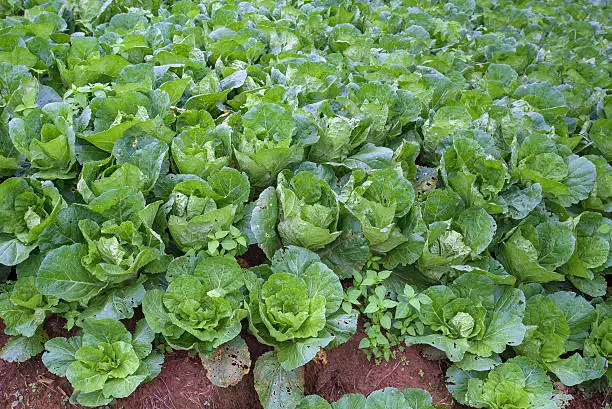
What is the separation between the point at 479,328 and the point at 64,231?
238 cm

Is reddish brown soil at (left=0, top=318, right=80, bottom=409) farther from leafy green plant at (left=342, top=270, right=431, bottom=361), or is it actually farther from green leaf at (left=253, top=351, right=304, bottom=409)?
leafy green plant at (left=342, top=270, right=431, bottom=361)

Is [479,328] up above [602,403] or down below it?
above

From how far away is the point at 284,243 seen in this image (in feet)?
9.90

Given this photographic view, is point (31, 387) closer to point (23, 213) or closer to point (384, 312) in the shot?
point (23, 213)

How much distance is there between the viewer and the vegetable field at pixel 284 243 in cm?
262

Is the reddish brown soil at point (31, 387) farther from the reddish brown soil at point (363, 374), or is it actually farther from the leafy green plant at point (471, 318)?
the leafy green plant at point (471, 318)

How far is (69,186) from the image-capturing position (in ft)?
10.4

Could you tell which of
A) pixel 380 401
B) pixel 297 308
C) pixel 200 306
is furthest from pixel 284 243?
pixel 380 401

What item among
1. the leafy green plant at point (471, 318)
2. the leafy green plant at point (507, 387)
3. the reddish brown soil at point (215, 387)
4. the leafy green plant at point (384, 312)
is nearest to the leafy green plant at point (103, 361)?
the reddish brown soil at point (215, 387)

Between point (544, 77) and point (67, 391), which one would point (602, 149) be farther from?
point (67, 391)

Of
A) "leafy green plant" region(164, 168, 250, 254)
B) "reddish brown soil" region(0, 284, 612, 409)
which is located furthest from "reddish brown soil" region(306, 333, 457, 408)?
"leafy green plant" region(164, 168, 250, 254)

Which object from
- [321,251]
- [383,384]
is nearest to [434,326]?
[383,384]

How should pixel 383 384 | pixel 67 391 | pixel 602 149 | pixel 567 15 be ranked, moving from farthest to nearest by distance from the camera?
pixel 567 15 < pixel 602 149 < pixel 383 384 < pixel 67 391

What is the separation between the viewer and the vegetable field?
2621 mm
